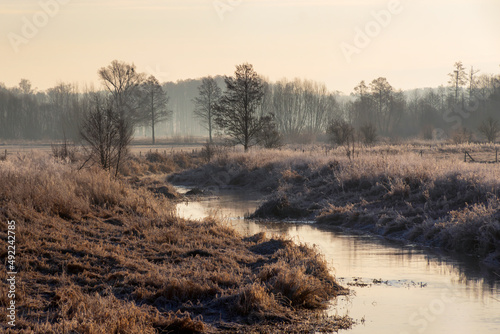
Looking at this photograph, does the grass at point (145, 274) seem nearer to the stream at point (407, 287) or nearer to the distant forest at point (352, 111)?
the stream at point (407, 287)

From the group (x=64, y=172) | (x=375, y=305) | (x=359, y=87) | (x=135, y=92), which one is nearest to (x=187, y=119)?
(x=359, y=87)

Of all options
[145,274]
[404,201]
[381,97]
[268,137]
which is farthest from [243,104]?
[381,97]

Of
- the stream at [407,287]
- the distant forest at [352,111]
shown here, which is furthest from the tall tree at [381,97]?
the stream at [407,287]

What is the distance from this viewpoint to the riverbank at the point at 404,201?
16.2m

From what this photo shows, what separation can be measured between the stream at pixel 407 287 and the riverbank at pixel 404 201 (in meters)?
0.92

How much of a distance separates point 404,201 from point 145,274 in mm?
12692

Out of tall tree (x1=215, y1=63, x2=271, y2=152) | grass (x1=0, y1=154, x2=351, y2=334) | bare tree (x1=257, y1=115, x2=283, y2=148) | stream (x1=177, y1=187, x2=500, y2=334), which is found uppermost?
tall tree (x1=215, y1=63, x2=271, y2=152)

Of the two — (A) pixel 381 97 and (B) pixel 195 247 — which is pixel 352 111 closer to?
(A) pixel 381 97

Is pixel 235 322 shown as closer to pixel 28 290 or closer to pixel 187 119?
pixel 28 290

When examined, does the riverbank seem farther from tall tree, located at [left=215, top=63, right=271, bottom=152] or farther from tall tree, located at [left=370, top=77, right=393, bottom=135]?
tall tree, located at [left=370, top=77, right=393, bottom=135]

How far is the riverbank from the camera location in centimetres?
1623

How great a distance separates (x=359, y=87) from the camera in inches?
4166

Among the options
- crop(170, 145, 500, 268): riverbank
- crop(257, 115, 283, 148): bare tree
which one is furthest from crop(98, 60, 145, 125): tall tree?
crop(170, 145, 500, 268): riverbank

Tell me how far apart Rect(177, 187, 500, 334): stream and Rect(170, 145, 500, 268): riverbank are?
0.92 m
